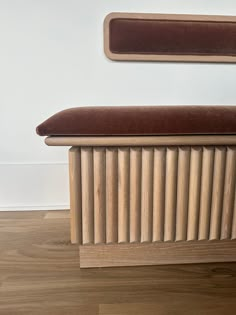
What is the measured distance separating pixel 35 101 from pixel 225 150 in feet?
2.69

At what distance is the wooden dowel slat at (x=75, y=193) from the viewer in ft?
2.16

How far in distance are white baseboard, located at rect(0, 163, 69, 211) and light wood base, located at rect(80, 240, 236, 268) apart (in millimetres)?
506

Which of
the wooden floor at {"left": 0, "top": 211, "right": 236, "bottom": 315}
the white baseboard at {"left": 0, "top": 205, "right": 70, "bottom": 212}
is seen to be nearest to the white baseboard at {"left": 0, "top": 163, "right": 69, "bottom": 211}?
the white baseboard at {"left": 0, "top": 205, "right": 70, "bottom": 212}

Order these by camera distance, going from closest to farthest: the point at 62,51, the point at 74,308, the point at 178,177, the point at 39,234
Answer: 1. the point at 74,308
2. the point at 178,177
3. the point at 39,234
4. the point at 62,51

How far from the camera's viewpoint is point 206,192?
0.68 metres

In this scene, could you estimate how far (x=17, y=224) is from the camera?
3.38 ft

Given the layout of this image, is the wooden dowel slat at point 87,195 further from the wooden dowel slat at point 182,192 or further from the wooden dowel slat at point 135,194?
the wooden dowel slat at point 182,192

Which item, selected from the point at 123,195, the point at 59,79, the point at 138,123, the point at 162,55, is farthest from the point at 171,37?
the point at 123,195

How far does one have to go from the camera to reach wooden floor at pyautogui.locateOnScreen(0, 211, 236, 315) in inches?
22.8

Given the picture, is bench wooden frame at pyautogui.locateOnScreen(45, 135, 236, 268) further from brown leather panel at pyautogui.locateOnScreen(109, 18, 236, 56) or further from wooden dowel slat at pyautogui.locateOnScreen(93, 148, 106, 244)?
brown leather panel at pyautogui.locateOnScreen(109, 18, 236, 56)

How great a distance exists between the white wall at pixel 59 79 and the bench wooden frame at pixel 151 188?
550 millimetres

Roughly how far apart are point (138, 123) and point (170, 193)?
0.20 m

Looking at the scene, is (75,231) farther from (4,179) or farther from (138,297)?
(4,179)

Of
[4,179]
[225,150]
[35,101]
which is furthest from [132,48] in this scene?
[4,179]
